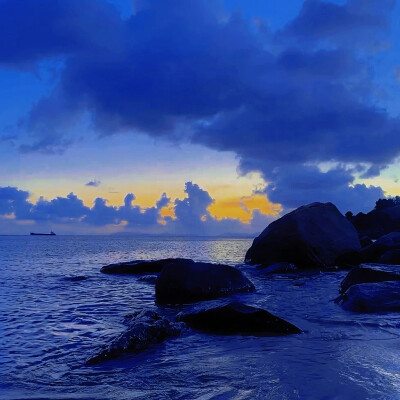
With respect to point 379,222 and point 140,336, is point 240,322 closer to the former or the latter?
point 140,336

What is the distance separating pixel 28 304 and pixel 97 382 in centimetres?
747

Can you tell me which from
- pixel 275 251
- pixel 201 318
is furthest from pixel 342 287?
pixel 275 251

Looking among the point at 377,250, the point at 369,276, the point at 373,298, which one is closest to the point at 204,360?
the point at 373,298

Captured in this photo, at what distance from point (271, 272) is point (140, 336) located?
50.3 feet

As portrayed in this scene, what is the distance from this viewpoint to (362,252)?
25.6 m

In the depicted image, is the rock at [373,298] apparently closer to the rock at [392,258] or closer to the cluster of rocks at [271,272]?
the cluster of rocks at [271,272]

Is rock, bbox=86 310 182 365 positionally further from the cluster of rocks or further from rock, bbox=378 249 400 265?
rock, bbox=378 249 400 265

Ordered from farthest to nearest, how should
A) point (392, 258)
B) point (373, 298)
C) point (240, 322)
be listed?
point (392, 258) < point (373, 298) < point (240, 322)

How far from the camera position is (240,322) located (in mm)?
8164

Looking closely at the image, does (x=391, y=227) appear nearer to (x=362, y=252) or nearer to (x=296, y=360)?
(x=362, y=252)

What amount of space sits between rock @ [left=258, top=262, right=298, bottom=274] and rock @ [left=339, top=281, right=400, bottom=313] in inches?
426

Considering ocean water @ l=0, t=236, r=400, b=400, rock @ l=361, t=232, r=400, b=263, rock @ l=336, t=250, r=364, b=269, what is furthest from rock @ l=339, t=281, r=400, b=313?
rock @ l=361, t=232, r=400, b=263

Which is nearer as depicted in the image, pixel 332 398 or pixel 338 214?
pixel 332 398

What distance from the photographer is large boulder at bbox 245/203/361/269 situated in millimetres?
23750
